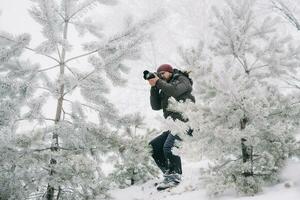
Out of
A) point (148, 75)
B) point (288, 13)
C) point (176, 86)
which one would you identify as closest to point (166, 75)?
point (176, 86)

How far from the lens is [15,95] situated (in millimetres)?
3846

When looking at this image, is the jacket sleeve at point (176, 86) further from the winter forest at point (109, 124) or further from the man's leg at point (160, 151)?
the man's leg at point (160, 151)

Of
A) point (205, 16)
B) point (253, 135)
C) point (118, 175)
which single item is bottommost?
point (118, 175)

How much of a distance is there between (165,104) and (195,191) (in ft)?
5.41

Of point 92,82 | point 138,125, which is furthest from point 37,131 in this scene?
point 138,125

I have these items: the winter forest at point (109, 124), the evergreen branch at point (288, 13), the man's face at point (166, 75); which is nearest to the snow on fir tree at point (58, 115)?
the winter forest at point (109, 124)

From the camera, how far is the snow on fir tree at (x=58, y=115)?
12.1 ft

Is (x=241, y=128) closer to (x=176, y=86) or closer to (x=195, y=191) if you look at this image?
(x=195, y=191)

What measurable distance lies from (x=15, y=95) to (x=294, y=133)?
274 cm

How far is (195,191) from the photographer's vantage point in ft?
14.2

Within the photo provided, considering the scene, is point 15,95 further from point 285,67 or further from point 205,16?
point 205,16

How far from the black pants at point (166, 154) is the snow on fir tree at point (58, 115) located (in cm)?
134

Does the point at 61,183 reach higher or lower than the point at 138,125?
lower

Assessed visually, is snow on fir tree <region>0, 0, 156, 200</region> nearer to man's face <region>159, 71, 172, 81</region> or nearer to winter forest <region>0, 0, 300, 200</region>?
winter forest <region>0, 0, 300, 200</region>
